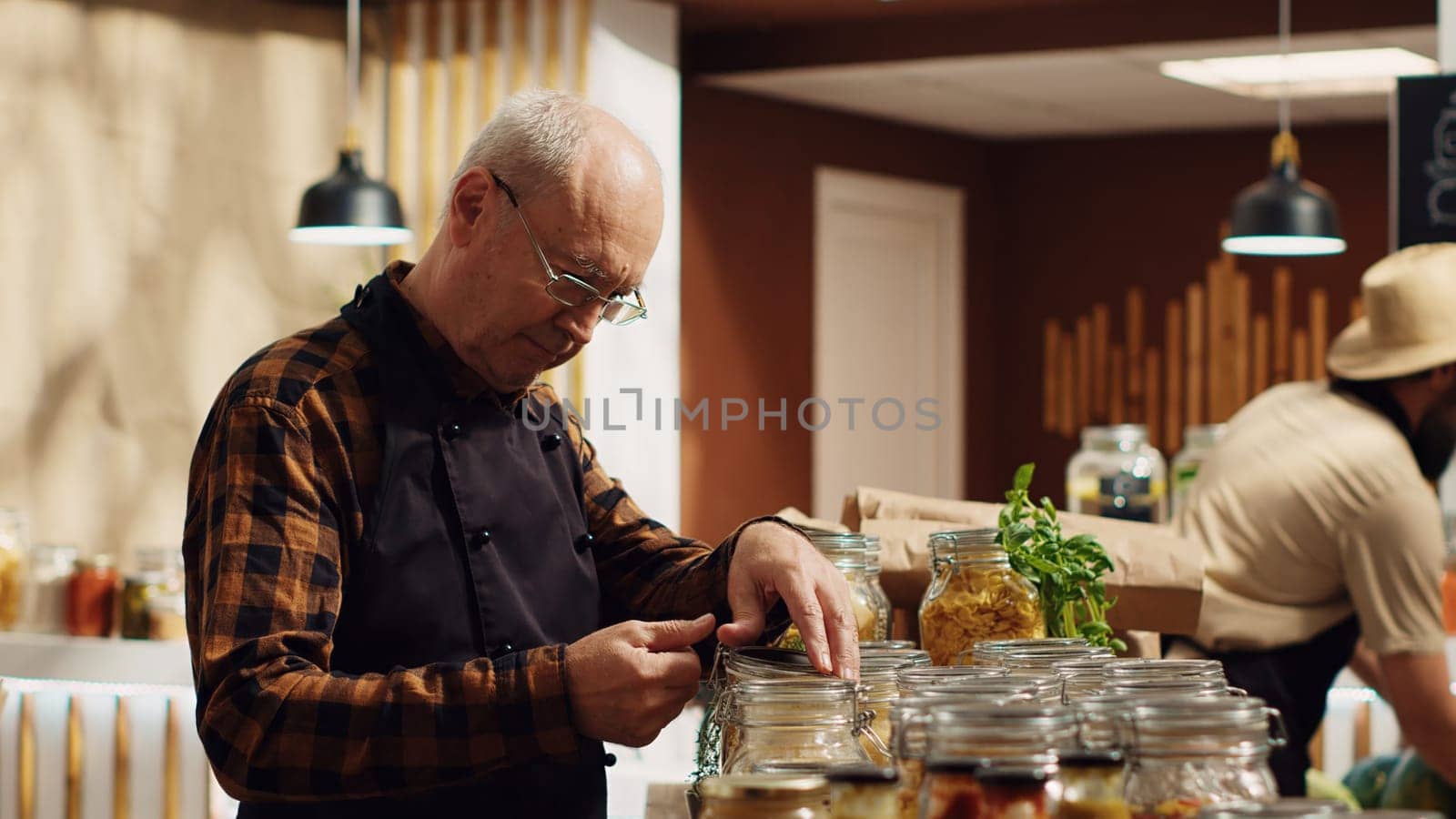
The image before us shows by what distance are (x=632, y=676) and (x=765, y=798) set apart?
31cm

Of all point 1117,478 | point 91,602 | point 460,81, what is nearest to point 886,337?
point 460,81

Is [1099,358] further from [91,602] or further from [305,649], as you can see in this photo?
[305,649]

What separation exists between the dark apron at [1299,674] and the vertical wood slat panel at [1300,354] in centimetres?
462

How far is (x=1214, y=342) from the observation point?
728 centimetres

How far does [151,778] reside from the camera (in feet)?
12.3

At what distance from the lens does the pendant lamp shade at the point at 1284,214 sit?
4410 millimetres

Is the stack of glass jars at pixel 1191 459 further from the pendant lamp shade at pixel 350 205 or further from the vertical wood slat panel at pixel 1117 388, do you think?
the vertical wood slat panel at pixel 1117 388

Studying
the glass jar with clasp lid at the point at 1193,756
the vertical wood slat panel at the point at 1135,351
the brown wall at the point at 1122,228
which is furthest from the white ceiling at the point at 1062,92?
the glass jar with clasp lid at the point at 1193,756

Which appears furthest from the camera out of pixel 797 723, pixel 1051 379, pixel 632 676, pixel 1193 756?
pixel 1051 379

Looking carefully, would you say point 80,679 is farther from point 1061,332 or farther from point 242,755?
point 1061,332

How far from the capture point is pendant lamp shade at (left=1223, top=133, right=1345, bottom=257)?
4410mm

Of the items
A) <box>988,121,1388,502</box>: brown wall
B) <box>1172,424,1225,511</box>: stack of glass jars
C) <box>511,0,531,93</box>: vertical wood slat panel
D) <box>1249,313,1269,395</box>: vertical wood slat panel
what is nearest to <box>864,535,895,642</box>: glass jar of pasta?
<box>1172,424,1225,511</box>: stack of glass jars

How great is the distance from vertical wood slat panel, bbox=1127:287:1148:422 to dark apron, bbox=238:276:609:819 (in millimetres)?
6013

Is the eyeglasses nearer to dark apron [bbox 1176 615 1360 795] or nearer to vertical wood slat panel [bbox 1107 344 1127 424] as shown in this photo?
dark apron [bbox 1176 615 1360 795]
